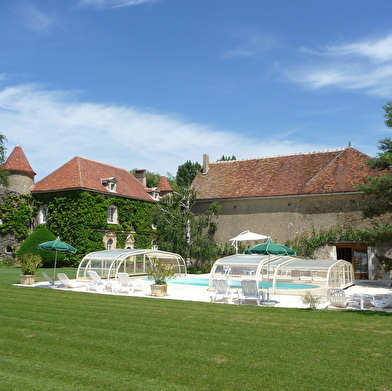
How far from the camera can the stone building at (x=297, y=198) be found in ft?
86.9

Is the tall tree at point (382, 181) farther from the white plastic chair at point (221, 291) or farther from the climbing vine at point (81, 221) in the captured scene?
the climbing vine at point (81, 221)

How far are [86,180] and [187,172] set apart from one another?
3163 cm

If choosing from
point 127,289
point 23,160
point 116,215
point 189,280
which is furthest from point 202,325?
point 23,160

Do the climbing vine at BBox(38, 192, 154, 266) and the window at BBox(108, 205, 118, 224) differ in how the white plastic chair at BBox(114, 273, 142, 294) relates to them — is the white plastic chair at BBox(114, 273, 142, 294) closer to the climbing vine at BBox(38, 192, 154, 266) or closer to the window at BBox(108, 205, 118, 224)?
the climbing vine at BBox(38, 192, 154, 266)

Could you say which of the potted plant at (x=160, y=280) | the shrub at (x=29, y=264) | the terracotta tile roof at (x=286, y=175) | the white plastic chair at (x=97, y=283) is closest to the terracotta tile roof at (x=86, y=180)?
the terracotta tile roof at (x=286, y=175)

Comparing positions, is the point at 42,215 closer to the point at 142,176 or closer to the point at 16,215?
the point at 16,215

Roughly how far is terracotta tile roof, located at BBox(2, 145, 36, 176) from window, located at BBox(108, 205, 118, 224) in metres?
7.47

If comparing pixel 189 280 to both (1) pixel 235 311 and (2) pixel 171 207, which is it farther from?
(1) pixel 235 311

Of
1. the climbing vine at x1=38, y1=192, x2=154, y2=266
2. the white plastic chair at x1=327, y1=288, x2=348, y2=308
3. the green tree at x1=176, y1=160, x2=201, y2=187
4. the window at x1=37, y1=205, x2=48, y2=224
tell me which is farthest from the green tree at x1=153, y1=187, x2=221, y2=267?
the green tree at x1=176, y1=160, x2=201, y2=187

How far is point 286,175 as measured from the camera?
3097 centimetres

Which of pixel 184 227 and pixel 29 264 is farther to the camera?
pixel 184 227

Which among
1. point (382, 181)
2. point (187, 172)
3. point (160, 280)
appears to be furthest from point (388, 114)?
point (187, 172)

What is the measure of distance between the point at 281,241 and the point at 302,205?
285cm

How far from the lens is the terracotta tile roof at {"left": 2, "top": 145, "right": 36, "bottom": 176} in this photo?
114ft
